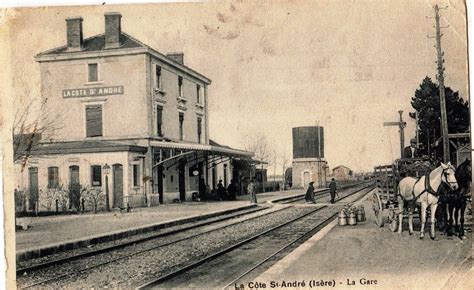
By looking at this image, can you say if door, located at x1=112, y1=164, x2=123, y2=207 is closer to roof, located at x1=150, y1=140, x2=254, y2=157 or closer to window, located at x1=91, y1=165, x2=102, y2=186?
window, located at x1=91, y1=165, x2=102, y2=186

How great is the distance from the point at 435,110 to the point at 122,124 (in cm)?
437

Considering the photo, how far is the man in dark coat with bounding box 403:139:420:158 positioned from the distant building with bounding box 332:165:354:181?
85 cm

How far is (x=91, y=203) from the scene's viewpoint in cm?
832

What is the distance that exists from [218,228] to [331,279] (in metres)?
2.14

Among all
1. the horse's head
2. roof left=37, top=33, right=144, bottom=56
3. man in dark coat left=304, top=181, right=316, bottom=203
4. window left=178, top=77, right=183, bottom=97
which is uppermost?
roof left=37, top=33, right=144, bottom=56

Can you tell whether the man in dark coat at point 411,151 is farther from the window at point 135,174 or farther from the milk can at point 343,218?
the window at point 135,174

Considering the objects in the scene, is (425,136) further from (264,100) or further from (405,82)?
(264,100)

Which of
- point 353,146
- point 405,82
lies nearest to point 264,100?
point 353,146

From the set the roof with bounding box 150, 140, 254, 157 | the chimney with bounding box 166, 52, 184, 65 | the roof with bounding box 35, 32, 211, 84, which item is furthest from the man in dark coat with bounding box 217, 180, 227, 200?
the chimney with bounding box 166, 52, 184, 65

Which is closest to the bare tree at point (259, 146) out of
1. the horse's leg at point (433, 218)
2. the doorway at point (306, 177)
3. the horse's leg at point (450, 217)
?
the doorway at point (306, 177)

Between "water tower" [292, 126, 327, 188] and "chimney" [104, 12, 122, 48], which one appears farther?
"water tower" [292, 126, 327, 188]

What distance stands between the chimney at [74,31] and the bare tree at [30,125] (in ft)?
2.83

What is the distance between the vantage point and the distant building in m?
8.05

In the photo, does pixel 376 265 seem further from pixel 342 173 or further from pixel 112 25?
pixel 112 25
